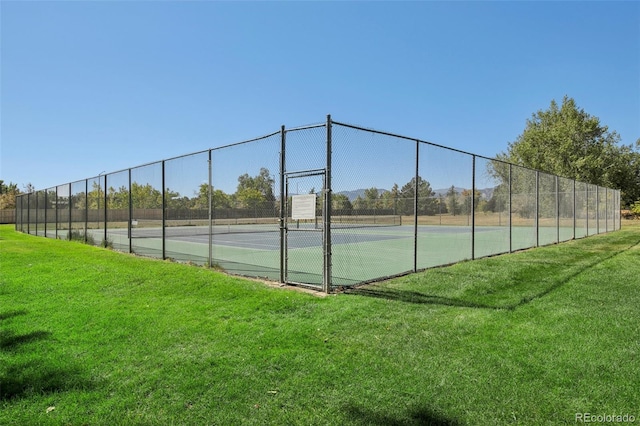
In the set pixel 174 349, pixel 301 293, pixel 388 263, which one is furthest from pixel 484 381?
pixel 388 263

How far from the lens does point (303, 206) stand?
21.2 ft

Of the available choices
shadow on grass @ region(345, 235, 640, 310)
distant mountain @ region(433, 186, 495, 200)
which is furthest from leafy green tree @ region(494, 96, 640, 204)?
shadow on grass @ region(345, 235, 640, 310)

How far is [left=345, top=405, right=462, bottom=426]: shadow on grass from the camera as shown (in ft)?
8.54

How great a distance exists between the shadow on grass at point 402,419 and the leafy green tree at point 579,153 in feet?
141

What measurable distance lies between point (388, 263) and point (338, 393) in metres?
6.91

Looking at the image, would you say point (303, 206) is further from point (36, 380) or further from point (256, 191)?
point (36, 380)

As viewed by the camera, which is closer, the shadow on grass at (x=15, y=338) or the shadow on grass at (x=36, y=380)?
the shadow on grass at (x=36, y=380)

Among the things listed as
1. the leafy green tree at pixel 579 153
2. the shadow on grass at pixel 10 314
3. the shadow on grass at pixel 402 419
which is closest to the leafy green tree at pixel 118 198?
the shadow on grass at pixel 10 314

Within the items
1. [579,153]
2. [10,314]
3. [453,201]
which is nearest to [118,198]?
[10,314]

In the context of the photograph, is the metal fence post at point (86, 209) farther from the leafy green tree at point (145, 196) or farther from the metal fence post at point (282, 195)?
the metal fence post at point (282, 195)

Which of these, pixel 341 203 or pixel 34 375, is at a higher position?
pixel 341 203

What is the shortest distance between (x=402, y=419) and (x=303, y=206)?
4.17 metres

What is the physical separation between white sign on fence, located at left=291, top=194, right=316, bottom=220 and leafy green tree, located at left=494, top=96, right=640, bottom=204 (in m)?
40.3

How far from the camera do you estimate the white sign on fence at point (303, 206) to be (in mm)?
6297
